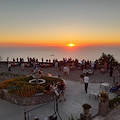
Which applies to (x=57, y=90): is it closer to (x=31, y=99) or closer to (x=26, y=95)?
(x=31, y=99)

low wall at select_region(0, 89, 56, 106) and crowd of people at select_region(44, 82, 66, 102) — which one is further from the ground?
crowd of people at select_region(44, 82, 66, 102)

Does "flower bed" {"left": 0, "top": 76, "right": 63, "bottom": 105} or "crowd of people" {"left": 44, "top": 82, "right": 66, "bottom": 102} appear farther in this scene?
"crowd of people" {"left": 44, "top": 82, "right": 66, "bottom": 102}

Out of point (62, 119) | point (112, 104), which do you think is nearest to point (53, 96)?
point (62, 119)

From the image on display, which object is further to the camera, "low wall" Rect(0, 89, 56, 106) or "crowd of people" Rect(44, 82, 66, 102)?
"crowd of people" Rect(44, 82, 66, 102)

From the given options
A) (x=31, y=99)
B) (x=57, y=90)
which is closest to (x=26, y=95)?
(x=31, y=99)

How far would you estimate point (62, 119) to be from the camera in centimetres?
761

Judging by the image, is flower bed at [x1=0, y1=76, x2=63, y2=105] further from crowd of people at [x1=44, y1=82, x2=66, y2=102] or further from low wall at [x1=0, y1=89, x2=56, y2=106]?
crowd of people at [x1=44, y1=82, x2=66, y2=102]

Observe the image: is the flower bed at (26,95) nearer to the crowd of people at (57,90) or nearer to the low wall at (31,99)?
the low wall at (31,99)

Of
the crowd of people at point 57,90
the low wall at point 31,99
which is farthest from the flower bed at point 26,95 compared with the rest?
the crowd of people at point 57,90

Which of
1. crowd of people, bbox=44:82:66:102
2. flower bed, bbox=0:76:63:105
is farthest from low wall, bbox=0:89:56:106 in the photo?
crowd of people, bbox=44:82:66:102

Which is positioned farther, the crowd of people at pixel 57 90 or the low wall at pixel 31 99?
the crowd of people at pixel 57 90

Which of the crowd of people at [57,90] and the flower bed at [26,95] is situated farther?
the crowd of people at [57,90]

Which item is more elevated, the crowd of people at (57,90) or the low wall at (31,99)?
the crowd of people at (57,90)

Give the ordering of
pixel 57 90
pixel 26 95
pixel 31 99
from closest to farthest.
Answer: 1. pixel 26 95
2. pixel 31 99
3. pixel 57 90
